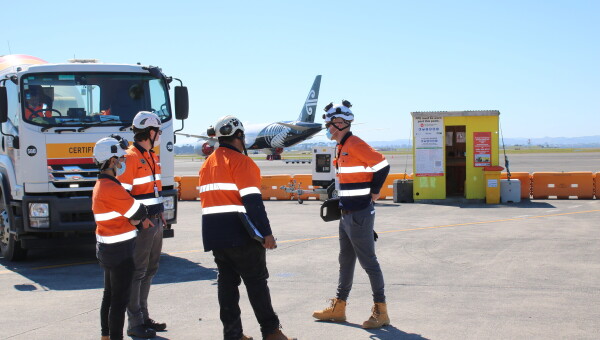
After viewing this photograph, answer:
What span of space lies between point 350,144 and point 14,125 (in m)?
5.77

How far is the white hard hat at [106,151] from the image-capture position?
5445mm

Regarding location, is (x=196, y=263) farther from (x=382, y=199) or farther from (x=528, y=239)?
(x=382, y=199)

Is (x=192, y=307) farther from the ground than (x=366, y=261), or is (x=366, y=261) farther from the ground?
(x=366, y=261)

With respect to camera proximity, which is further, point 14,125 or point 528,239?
point 528,239

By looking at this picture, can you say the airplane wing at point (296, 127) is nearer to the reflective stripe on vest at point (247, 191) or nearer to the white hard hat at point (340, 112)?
the white hard hat at point (340, 112)

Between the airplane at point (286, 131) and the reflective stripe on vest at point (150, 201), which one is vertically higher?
the airplane at point (286, 131)

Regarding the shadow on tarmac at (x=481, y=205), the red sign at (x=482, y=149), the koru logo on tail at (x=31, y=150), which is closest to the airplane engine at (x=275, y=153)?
the shadow on tarmac at (x=481, y=205)

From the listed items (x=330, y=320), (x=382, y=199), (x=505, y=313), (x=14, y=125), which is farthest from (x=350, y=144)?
(x=382, y=199)

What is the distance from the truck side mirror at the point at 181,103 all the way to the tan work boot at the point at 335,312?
16.1ft

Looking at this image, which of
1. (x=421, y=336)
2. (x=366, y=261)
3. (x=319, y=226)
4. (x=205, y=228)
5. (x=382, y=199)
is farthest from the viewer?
(x=382, y=199)

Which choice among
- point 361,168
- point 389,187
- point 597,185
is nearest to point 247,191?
point 361,168

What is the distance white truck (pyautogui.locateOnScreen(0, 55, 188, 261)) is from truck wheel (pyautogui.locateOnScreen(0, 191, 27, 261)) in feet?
0.05

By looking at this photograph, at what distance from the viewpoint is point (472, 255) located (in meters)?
10.1

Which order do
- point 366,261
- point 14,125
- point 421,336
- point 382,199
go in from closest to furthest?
point 421,336
point 366,261
point 14,125
point 382,199
